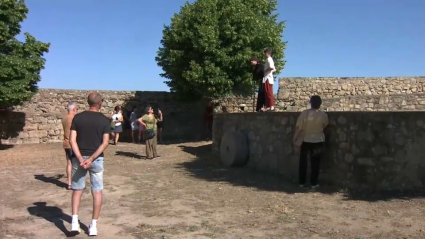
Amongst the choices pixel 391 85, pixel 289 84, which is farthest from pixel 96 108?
pixel 391 85

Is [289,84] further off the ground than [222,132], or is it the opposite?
[289,84]

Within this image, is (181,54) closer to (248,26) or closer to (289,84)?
(248,26)

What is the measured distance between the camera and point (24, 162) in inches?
465

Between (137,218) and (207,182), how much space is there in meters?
2.67

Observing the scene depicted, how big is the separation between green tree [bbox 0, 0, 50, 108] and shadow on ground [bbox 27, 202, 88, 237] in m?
7.42

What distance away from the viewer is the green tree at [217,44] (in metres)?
14.9

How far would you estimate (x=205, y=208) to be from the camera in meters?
6.25

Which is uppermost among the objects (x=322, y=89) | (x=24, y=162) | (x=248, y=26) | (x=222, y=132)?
(x=248, y=26)

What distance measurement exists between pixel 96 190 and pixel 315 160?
12.4 ft

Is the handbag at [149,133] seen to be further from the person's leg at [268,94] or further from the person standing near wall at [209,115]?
the person standing near wall at [209,115]

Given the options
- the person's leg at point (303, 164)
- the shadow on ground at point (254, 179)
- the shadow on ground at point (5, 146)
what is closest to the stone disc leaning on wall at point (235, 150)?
the shadow on ground at point (254, 179)

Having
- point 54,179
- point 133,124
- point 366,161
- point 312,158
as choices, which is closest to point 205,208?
point 312,158

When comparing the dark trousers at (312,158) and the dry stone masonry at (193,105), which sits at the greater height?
the dry stone masonry at (193,105)

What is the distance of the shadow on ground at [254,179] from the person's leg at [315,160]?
0.19 m
